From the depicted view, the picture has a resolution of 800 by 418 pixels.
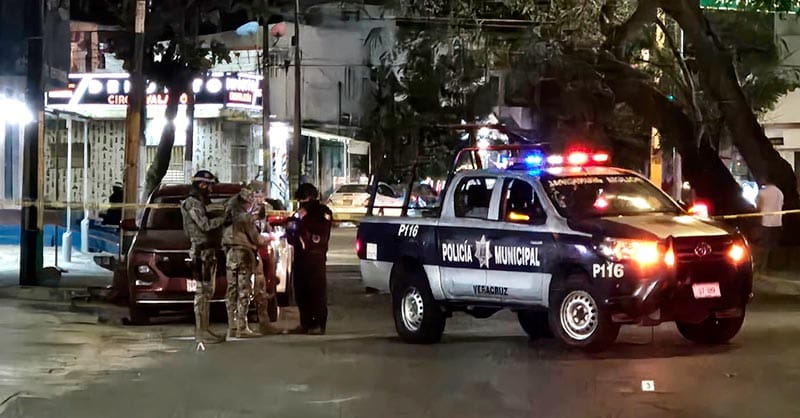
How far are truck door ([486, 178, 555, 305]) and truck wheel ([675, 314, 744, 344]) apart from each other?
4.97 ft

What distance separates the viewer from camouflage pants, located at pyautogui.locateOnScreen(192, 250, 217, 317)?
11.8 m

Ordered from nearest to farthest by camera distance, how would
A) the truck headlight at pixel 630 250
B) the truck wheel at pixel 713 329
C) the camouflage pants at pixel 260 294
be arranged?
1. the truck headlight at pixel 630 250
2. the truck wheel at pixel 713 329
3. the camouflage pants at pixel 260 294

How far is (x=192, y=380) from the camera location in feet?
31.2

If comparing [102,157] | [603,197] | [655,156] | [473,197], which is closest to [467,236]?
[473,197]

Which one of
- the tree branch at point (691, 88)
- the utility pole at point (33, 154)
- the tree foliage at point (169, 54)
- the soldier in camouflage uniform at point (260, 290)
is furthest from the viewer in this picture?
the tree foliage at point (169, 54)

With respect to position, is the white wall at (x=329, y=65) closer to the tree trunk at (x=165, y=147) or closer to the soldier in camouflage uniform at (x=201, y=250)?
the tree trunk at (x=165, y=147)

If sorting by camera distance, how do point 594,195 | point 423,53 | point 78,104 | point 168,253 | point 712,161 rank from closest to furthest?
1. point 594,195
2. point 168,253
3. point 712,161
4. point 78,104
5. point 423,53

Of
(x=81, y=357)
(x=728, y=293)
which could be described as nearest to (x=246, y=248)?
(x=81, y=357)

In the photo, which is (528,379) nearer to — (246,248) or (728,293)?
(728,293)

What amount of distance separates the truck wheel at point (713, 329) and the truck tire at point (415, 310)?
2.60 meters

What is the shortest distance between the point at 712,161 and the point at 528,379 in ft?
40.6

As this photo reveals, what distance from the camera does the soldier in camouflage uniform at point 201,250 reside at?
1175cm

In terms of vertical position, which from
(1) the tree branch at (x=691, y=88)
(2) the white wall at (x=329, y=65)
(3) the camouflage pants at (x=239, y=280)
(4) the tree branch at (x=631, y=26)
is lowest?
(3) the camouflage pants at (x=239, y=280)

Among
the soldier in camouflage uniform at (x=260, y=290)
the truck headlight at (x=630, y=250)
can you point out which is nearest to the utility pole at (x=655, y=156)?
the soldier in camouflage uniform at (x=260, y=290)
